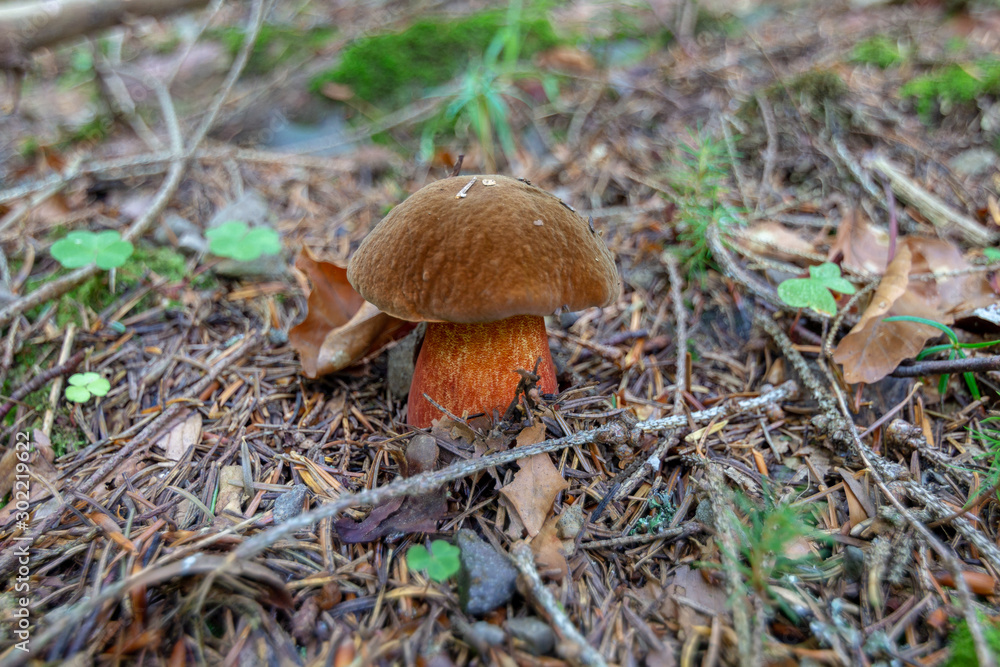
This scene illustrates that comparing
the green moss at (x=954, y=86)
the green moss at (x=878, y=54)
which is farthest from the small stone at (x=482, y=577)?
the green moss at (x=878, y=54)

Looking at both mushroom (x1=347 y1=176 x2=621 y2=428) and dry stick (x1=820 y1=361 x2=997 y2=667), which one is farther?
mushroom (x1=347 y1=176 x2=621 y2=428)

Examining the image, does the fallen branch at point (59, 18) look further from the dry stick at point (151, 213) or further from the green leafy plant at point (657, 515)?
the green leafy plant at point (657, 515)

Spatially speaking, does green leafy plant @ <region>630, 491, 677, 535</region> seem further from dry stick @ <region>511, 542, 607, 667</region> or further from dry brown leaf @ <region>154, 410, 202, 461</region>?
dry brown leaf @ <region>154, 410, 202, 461</region>

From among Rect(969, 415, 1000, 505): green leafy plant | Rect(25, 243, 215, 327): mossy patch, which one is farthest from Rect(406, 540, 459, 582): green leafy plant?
Rect(25, 243, 215, 327): mossy patch

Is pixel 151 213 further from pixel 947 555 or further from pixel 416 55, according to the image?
pixel 947 555

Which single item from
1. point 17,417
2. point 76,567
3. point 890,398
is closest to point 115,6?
point 17,417

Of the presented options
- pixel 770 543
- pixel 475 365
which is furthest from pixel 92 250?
pixel 770 543
